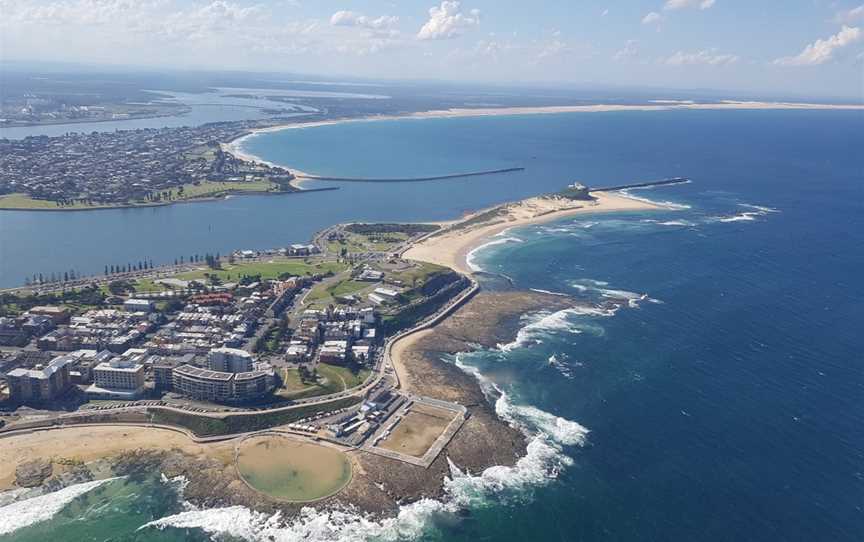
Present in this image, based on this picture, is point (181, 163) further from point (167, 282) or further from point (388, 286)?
point (388, 286)

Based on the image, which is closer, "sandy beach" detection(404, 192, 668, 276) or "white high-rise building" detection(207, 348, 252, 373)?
"white high-rise building" detection(207, 348, 252, 373)

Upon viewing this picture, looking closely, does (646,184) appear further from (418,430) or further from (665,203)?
(418,430)

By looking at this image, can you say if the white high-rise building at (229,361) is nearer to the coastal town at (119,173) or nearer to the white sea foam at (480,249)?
the white sea foam at (480,249)

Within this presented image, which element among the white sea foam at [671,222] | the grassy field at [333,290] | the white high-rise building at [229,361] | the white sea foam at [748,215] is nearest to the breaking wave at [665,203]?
the white sea foam at [748,215]

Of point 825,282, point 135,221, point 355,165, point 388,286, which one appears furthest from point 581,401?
point 355,165

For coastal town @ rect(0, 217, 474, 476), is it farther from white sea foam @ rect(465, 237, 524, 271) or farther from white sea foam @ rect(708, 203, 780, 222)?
white sea foam @ rect(708, 203, 780, 222)

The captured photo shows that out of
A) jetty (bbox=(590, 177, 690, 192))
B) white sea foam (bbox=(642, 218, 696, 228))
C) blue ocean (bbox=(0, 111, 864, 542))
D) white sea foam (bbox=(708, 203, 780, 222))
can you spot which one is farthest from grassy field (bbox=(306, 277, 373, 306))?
jetty (bbox=(590, 177, 690, 192))
